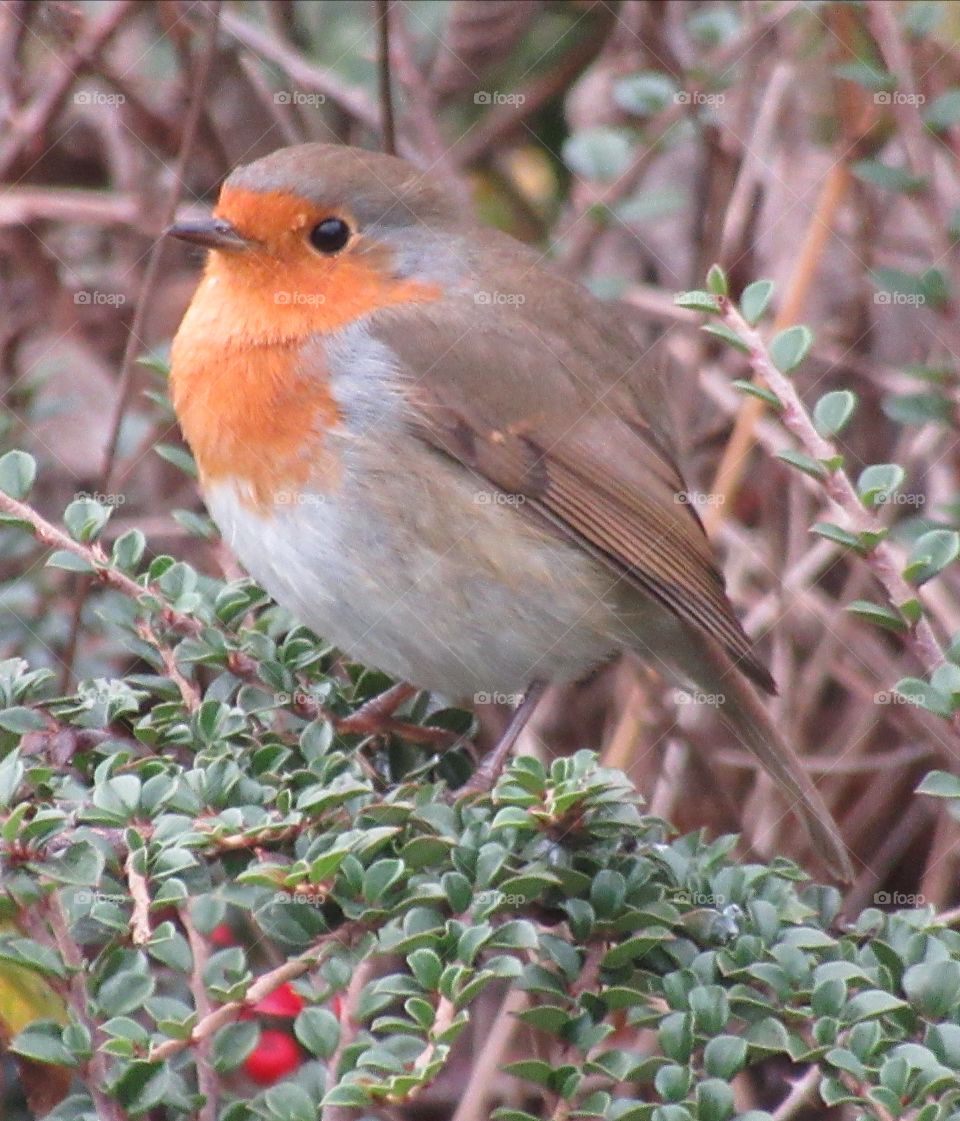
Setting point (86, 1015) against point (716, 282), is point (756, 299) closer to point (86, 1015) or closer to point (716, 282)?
point (716, 282)

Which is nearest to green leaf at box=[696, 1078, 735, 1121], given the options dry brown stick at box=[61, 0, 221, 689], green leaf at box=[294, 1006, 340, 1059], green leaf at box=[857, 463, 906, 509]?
green leaf at box=[294, 1006, 340, 1059]

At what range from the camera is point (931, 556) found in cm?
192

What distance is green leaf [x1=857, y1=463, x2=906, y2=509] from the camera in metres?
1.94

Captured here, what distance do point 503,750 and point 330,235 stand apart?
0.93 metres

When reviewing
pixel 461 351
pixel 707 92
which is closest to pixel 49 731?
pixel 461 351

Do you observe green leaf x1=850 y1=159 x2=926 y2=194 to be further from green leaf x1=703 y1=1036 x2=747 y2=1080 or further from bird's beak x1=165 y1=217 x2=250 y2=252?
green leaf x1=703 y1=1036 x2=747 y2=1080

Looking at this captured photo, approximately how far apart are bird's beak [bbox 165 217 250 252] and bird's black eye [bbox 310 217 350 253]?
138 mm

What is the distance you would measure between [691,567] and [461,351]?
54cm

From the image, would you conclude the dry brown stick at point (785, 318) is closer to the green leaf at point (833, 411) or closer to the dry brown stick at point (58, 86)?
the green leaf at point (833, 411)

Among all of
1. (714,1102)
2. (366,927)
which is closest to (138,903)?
(366,927)

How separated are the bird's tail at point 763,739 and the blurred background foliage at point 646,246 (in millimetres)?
195

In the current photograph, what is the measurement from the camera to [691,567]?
283 centimetres

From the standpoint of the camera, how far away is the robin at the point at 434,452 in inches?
102

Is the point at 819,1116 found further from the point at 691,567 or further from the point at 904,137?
the point at 904,137
